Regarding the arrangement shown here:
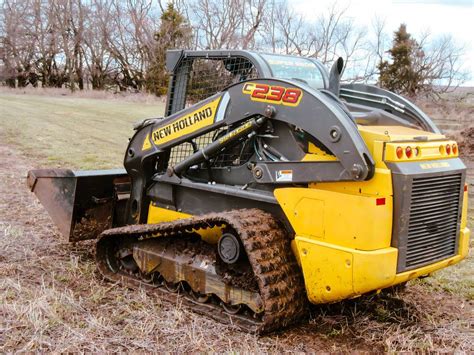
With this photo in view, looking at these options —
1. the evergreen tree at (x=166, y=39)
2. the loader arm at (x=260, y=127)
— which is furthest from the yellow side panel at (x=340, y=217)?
the evergreen tree at (x=166, y=39)

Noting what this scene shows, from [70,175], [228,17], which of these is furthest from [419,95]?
[70,175]

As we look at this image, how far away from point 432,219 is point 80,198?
329 cm

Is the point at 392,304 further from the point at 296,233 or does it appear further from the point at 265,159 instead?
the point at 265,159

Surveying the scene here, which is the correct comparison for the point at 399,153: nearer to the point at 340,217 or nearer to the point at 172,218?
the point at 340,217

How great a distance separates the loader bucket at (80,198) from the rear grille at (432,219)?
3.04 meters

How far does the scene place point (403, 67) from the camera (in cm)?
3362

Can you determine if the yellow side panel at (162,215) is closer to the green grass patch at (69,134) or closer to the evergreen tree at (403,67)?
the green grass patch at (69,134)

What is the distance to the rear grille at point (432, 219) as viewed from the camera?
4148mm

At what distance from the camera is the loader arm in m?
4.01

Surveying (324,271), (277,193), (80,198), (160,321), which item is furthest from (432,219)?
(80,198)

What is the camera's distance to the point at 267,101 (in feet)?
14.7

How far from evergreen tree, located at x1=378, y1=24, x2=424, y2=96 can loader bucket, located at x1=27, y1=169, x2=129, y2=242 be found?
27.9 meters

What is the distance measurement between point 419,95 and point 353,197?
2811 cm

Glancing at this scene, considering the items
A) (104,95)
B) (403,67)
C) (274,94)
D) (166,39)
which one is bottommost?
(104,95)
